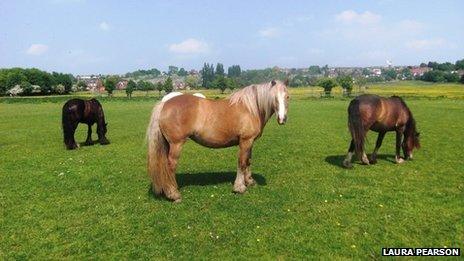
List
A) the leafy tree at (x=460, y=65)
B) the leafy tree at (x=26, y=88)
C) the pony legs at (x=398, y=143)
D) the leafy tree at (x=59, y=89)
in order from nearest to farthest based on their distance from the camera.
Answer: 1. the pony legs at (x=398, y=143)
2. the leafy tree at (x=26, y=88)
3. the leafy tree at (x=59, y=89)
4. the leafy tree at (x=460, y=65)

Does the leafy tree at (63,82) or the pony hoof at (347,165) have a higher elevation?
the leafy tree at (63,82)

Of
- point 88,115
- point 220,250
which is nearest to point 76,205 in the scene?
point 220,250

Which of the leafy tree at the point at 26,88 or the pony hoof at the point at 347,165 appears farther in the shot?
the leafy tree at the point at 26,88

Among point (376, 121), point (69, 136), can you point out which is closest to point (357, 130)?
point (376, 121)

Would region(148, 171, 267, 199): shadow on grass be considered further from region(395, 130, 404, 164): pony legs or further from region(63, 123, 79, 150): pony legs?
region(63, 123, 79, 150): pony legs

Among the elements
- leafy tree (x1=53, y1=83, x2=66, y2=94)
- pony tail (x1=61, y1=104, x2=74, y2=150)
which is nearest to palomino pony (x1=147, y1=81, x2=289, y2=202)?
pony tail (x1=61, y1=104, x2=74, y2=150)

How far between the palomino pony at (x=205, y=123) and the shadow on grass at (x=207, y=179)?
1.28 m

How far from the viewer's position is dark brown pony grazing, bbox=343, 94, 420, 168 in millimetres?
10852

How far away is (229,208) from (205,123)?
1.99 m

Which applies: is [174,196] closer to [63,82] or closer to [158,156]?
[158,156]

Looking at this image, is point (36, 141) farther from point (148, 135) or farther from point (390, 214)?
point (390, 214)

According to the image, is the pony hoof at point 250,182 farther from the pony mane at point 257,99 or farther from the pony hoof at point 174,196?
the pony hoof at point 174,196

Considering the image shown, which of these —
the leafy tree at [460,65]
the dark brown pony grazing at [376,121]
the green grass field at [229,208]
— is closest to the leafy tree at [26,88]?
the green grass field at [229,208]

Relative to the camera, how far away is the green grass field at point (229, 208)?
20.3 ft
